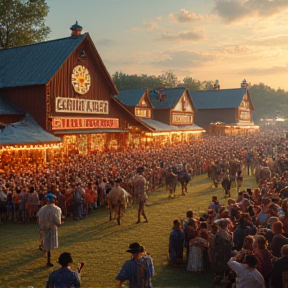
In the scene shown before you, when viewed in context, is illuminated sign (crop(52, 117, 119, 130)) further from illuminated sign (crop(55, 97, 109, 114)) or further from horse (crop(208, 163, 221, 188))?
horse (crop(208, 163, 221, 188))

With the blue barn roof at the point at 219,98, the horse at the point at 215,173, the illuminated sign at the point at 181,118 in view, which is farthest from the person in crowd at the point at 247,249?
the blue barn roof at the point at 219,98

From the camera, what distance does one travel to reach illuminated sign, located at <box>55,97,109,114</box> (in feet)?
90.7

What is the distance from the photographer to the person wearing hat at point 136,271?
238 inches

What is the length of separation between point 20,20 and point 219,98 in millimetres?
40808

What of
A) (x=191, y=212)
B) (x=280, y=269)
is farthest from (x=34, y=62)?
(x=280, y=269)

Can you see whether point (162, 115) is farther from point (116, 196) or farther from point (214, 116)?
point (116, 196)

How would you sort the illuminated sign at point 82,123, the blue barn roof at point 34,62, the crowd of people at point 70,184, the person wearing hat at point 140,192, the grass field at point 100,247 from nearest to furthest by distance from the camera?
the grass field at point 100,247, the person wearing hat at point 140,192, the crowd of people at point 70,184, the blue barn roof at point 34,62, the illuminated sign at point 82,123

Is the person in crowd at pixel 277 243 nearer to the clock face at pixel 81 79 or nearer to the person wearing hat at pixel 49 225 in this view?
the person wearing hat at pixel 49 225

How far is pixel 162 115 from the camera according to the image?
49500mm

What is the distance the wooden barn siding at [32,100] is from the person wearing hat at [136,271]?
71.3 ft

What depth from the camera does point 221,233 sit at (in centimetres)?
809

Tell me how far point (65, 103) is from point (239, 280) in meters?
24.1

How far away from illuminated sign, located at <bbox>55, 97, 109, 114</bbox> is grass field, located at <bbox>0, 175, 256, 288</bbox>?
1324 centimetres

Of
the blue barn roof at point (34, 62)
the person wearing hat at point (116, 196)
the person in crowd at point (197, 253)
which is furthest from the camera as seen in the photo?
the blue barn roof at point (34, 62)
